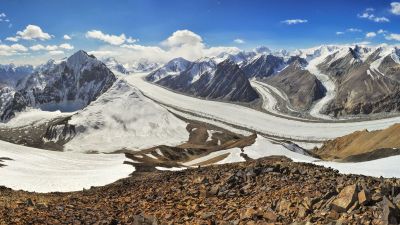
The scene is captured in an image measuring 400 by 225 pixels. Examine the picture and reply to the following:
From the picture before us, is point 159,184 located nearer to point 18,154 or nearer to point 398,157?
point 398,157

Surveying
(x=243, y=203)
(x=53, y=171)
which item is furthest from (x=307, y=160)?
(x=243, y=203)

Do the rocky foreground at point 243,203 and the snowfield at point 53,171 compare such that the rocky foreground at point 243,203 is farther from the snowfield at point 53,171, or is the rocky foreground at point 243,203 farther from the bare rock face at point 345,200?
the snowfield at point 53,171

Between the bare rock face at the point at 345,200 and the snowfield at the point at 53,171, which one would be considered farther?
the snowfield at the point at 53,171

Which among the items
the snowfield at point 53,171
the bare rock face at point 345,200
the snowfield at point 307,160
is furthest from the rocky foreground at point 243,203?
the snowfield at point 53,171

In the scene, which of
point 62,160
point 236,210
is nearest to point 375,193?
point 236,210

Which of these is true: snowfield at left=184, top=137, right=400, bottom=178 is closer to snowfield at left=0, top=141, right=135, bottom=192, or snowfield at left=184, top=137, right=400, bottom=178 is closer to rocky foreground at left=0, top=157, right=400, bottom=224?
rocky foreground at left=0, top=157, right=400, bottom=224
